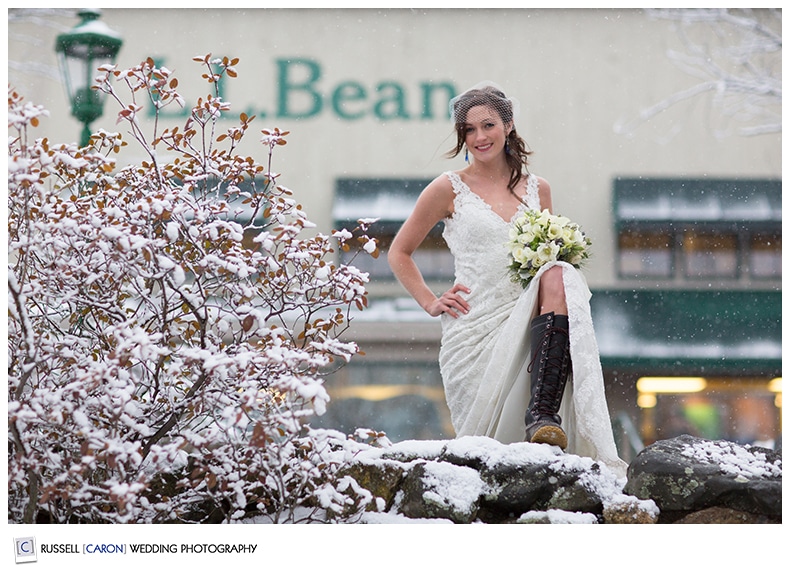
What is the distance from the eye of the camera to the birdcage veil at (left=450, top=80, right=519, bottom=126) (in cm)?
414

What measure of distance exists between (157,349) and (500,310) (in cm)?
172

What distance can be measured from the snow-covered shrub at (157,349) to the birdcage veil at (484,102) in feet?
2.98

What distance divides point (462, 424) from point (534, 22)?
8.10 m

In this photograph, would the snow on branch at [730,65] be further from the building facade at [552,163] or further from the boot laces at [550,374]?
the boot laces at [550,374]

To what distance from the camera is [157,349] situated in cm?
282

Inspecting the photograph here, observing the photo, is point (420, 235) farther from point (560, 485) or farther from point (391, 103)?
point (391, 103)

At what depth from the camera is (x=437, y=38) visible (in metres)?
11.3

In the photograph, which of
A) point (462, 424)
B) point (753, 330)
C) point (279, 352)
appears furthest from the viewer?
point (753, 330)

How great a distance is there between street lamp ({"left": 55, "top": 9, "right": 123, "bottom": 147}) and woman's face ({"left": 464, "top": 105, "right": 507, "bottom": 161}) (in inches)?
91.1

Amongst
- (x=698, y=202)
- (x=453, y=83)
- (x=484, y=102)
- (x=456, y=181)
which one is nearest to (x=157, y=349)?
(x=456, y=181)

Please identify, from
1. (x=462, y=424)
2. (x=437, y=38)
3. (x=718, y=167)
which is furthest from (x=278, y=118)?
(x=462, y=424)

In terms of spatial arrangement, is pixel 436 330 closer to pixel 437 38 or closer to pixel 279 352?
pixel 437 38
